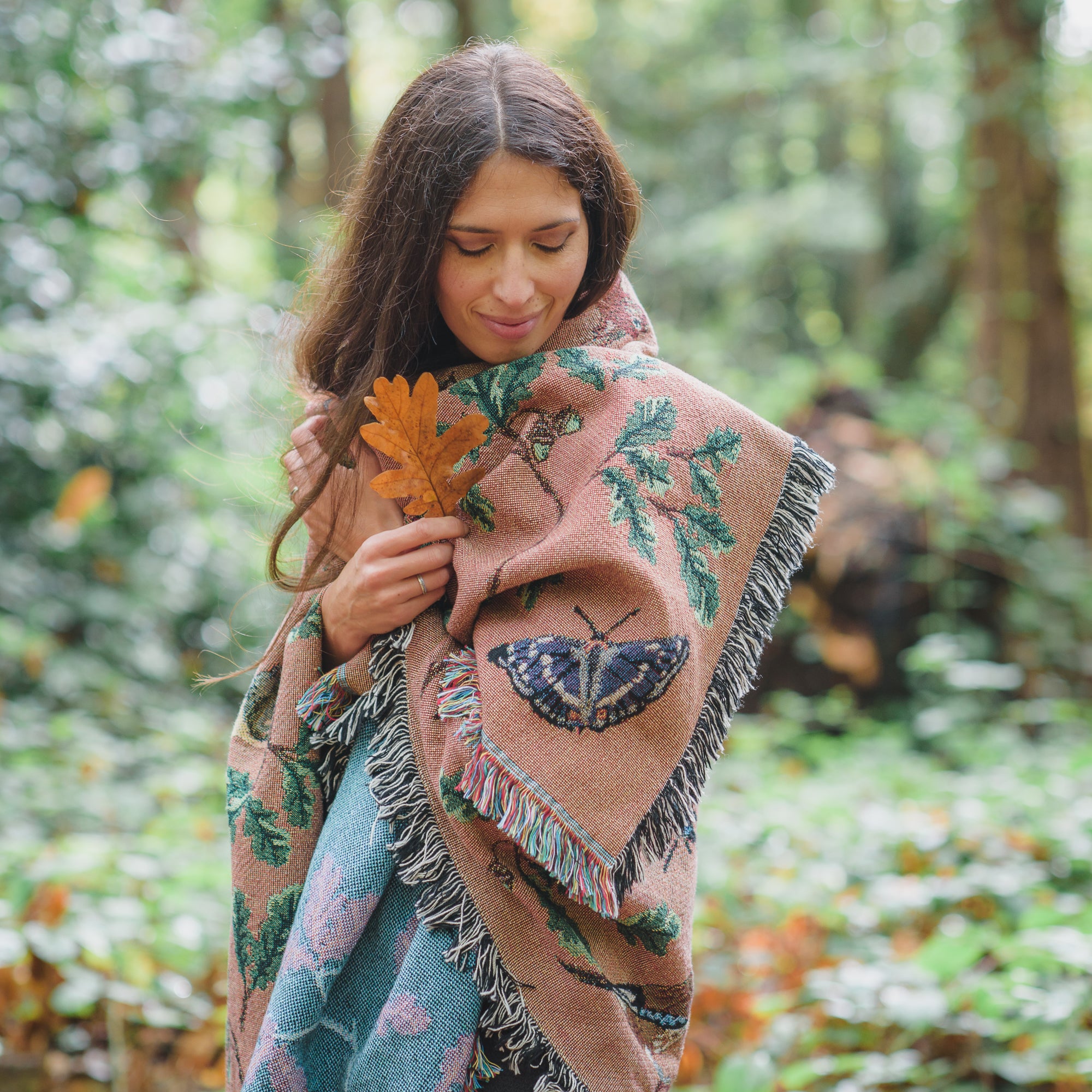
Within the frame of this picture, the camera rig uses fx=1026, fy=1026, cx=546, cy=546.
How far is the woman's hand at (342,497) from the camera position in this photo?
1387 mm

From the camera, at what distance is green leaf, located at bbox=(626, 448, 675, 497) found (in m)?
1.25

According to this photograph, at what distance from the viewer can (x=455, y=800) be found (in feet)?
3.89

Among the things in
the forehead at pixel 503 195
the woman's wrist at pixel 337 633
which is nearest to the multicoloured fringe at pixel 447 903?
the woman's wrist at pixel 337 633

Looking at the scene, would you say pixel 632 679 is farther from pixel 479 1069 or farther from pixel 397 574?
pixel 479 1069

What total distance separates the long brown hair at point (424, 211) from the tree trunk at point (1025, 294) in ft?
18.0

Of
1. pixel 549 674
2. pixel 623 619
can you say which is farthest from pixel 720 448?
pixel 549 674

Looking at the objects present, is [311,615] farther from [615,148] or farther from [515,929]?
[615,148]

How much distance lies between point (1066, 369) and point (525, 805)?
6099 mm

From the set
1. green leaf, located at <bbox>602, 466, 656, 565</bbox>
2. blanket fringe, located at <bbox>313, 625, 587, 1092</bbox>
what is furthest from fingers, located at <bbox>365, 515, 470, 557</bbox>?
green leaf, located at <bbox>602, 466, 656, 565</bbox>

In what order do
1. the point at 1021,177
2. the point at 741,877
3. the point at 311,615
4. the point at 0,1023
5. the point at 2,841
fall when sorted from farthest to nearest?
1. the point at 1021,177
2. the point at 741,877
3. the point at 2,841
4. the point at 0,1023
5. the point at 311,615

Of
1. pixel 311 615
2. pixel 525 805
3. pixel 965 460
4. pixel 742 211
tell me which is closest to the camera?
pixel 525 805

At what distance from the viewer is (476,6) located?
9.02 meters

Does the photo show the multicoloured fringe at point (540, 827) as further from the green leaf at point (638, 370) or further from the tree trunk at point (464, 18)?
the tree trunk at point (464, 18)

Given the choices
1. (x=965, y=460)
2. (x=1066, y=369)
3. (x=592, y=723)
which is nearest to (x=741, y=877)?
(x=592, y=723)
